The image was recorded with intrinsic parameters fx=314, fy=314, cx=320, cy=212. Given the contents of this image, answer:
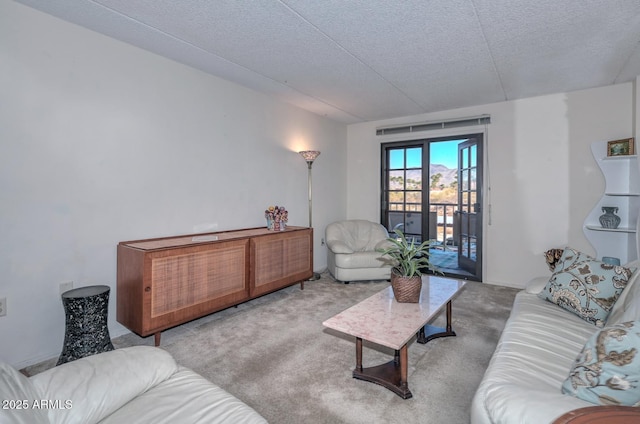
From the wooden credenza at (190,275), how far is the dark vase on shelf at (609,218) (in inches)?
141

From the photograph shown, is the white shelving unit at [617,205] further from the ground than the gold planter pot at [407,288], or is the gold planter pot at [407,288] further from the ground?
the white shelving unit at [617,205]

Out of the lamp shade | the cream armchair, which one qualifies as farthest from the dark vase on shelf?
the lamp shade

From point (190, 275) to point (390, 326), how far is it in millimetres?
1699

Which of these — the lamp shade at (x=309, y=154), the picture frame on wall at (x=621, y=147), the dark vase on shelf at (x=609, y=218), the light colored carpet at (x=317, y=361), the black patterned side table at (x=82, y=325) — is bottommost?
the light colored carpet at (x=317, y=361)

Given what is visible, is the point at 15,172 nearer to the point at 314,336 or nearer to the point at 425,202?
the point at 314,336

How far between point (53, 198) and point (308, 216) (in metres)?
3.06

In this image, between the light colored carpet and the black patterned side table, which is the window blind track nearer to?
the light colored carpet

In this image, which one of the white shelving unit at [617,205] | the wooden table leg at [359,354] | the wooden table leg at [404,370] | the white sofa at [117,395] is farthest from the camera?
the white shelving unit at [617,205]

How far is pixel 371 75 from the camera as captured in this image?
3.28 meters

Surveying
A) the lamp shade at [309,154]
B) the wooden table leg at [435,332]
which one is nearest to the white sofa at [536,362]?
the wooden table leg at [435,332]

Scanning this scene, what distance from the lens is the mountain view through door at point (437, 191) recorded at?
4.52 m

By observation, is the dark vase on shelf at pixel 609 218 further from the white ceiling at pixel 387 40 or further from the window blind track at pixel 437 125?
the window blind track at pixel 437 125

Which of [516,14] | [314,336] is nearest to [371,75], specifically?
[516,14]

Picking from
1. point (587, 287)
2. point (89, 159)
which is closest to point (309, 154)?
point (89, 159)
